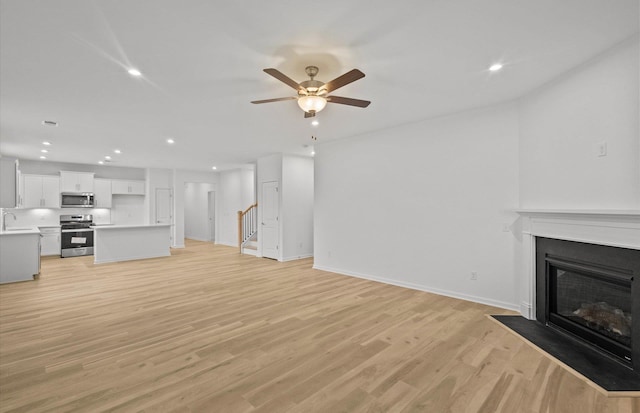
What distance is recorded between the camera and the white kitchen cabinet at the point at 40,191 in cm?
809

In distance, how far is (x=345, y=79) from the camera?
102 inches

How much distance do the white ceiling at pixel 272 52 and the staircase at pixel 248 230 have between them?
4.48 meters

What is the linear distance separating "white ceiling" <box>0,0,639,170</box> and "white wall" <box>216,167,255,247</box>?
5.70m

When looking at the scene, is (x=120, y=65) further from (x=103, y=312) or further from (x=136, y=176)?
(x=136, y=176)

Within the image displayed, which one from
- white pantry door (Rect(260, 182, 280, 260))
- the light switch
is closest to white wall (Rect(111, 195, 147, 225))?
white pantry door (Rect(260, 182, 280, 260))

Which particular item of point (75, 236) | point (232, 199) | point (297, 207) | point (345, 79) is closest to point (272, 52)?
point (345, 79)

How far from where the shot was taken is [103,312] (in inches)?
153

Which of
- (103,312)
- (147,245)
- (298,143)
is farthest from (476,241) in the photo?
(147,245)

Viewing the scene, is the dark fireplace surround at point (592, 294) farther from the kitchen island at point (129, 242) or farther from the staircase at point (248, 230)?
the kitchen island at point (129, 242)

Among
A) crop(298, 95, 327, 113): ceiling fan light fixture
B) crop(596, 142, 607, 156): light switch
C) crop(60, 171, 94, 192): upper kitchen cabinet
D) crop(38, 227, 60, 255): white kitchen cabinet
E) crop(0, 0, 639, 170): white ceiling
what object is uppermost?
crop(0, 0, 639, 170): white ceiling

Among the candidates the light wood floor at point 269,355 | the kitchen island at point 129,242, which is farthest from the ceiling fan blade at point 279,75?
the kitchen island at point 129,242

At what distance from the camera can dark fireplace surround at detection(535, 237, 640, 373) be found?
2.53 m

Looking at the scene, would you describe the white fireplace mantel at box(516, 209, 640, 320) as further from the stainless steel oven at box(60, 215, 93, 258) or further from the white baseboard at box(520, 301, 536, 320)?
the stainless steel oven at box(60, 215, 93, 258)

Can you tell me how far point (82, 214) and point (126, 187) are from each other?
144 centimetres
